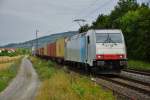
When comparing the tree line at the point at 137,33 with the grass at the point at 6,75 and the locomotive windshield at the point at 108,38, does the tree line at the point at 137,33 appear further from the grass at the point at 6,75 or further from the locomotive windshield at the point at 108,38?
the locomotive windshield at the point at 108,38

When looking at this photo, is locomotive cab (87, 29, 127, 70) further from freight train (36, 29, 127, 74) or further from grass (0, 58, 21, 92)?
grass (0, 58, 21, 92)

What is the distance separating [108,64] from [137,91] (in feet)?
28.1

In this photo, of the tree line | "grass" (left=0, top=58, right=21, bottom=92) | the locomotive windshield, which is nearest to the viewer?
the locomotive windshield

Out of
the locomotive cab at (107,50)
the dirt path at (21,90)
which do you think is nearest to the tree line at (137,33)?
the dirt path at (21,90)

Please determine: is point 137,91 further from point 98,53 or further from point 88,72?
point 88,72

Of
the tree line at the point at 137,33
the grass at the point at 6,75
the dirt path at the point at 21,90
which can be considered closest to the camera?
the dirt path at the point at 21,90

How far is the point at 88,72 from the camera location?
1175 inches

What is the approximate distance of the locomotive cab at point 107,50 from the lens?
2595cm

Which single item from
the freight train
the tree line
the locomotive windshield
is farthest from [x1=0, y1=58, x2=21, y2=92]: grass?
the tree line

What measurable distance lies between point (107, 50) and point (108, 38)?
89 centimetres

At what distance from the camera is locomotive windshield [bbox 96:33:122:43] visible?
87.3ft

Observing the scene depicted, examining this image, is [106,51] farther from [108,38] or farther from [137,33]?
[137,33]

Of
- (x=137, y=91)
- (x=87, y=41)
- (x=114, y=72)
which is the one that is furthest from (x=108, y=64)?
(x=137, y=91)

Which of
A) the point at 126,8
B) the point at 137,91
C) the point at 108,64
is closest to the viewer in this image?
the point at 137,91
